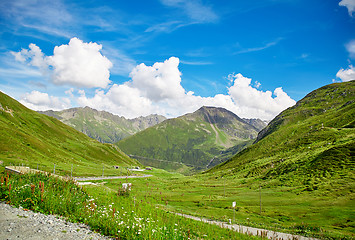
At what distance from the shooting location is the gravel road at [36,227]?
9641 millimetres

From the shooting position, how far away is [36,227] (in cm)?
1045

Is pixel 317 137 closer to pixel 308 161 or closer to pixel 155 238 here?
pixel 308 161

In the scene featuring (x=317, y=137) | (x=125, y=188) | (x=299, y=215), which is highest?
(x=317, y=137)

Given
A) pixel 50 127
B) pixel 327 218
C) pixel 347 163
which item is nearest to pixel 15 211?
pixel 327 218

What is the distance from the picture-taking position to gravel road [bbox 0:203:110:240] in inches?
380

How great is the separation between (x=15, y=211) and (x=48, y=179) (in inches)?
306

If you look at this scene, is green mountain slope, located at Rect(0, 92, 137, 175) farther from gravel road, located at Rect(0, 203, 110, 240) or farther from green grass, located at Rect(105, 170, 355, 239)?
gravel road, located at Rect(0, 203, 110, 240)

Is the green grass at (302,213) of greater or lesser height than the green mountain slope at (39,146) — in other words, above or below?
below

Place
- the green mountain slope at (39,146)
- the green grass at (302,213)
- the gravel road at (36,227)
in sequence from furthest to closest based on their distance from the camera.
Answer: the green mountain slope at (39,146) → the green grass at (302,213) → the gravel road at (36,227)

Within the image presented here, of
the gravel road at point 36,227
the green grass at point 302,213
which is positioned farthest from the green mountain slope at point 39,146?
the gravel road at point 36,227

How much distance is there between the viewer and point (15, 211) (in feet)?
38.6

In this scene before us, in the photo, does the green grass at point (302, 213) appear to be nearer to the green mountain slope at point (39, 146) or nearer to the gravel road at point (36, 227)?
the gravel road at point (36, 227)

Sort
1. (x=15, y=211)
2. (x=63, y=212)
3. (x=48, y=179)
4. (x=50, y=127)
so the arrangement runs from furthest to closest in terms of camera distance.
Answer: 1. (x=50, y=127)
2. (x=48, y=179)
3. (x=63, y=212)
4. (x=15, y=211)

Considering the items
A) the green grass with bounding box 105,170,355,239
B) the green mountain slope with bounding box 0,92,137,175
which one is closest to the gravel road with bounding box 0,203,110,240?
the green grass with bounding box 105,170,355,239
